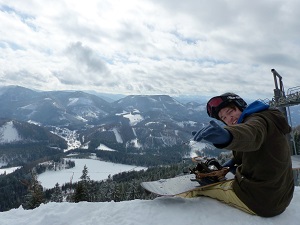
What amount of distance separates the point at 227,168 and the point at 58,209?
151 inches

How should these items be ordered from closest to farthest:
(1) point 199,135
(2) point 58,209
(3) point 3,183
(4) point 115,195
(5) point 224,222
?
(1) point 199,135 → (5) point 224,222 → (2) point 58,209 → (4) point 115,195 → (3) point 3,183

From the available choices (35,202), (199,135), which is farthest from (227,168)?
(35,202)

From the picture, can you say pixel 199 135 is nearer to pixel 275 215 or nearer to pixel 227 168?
pixel 275 215

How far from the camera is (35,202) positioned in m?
35.7

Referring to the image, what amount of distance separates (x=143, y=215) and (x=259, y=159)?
233 cm

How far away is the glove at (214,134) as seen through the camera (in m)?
3.26

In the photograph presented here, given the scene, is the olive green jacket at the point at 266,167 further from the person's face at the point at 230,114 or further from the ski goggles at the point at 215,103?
the ski goggles at the point at 215,103

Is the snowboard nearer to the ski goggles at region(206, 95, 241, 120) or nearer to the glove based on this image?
the ski goggles at region(206, 95, 241, 120)

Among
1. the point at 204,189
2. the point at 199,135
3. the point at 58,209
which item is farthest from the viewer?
the point at 204,189

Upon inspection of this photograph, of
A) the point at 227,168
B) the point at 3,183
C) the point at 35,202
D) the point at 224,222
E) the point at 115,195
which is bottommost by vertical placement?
the point at 3,183

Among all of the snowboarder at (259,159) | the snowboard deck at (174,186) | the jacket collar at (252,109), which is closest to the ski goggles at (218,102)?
the snowboarder at (259,159)

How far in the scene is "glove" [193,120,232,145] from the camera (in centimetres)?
326

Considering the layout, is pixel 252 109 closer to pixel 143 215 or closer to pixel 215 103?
pixel 215 103

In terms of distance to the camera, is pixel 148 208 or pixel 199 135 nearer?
pixel 199 135
